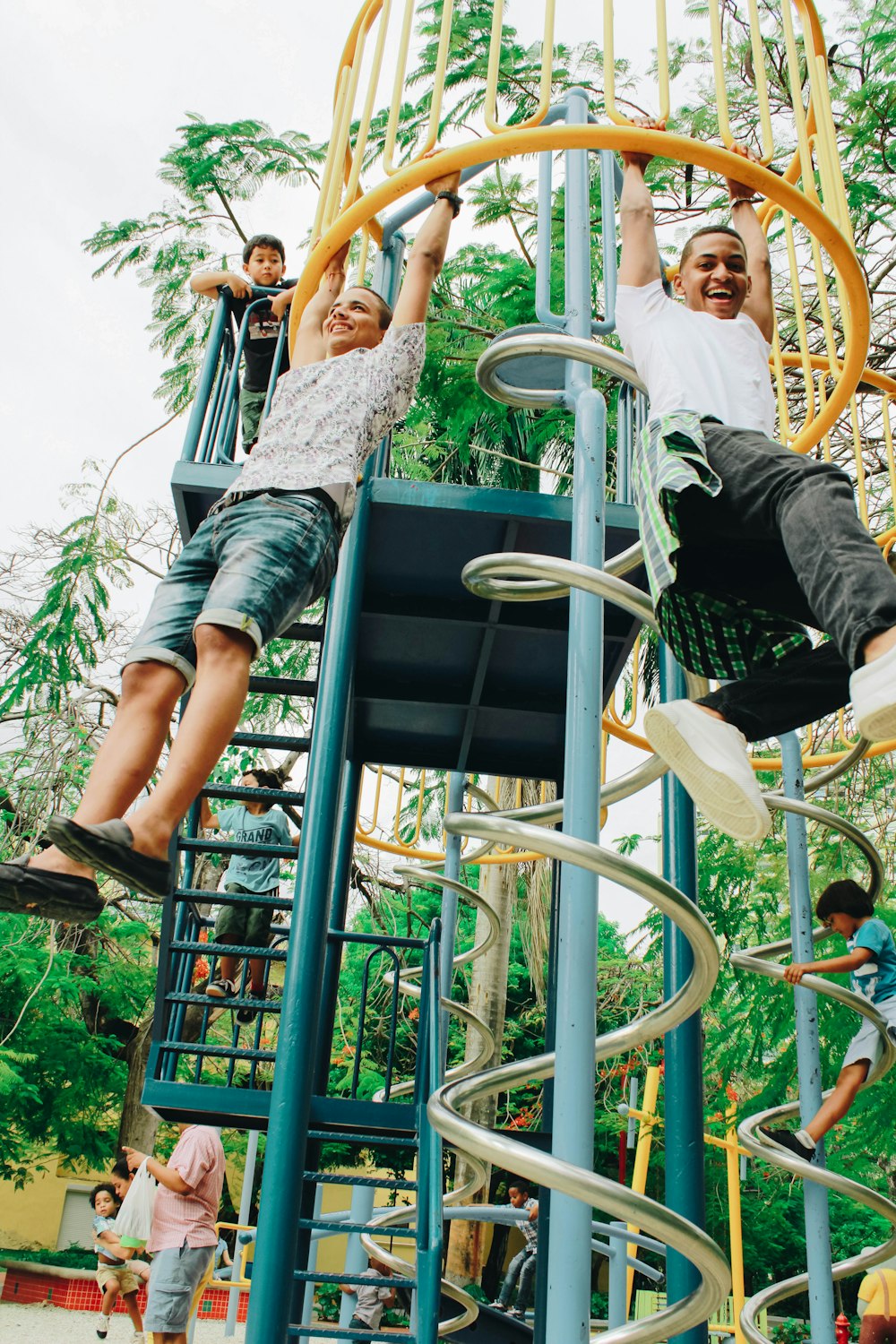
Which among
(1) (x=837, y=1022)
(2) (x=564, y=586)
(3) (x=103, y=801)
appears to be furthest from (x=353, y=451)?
(1) (x=837, y=1022)

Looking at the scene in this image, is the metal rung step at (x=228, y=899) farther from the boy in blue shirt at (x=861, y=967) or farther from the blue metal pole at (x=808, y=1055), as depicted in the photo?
the boy in blue shirt at (x=861, y=967)

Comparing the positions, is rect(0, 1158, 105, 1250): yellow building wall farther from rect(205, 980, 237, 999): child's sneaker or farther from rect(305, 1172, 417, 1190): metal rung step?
rect(305, 1172, 417, 1190): metal rung step

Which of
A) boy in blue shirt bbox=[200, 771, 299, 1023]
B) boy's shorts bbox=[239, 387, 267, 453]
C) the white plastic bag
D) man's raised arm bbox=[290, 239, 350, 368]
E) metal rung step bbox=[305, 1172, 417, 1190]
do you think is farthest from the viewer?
the white plastic bag

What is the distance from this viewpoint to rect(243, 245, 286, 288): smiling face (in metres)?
6.55

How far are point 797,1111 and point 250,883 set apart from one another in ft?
12.8

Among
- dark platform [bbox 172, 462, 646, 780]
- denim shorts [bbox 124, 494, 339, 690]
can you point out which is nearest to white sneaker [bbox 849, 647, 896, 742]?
denim shorts [bbox 124, 494, 339, 690]

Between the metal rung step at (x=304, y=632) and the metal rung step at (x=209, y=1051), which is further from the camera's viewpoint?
the metal rung step at (x=304, y=632)

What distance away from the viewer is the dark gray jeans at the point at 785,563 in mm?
2107

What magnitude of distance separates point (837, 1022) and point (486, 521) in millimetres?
5620

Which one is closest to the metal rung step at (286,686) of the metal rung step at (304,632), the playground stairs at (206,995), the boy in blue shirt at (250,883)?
the playground stairs at (206,995)

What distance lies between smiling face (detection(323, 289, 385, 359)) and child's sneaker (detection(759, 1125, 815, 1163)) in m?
A: 2.95

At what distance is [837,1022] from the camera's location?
27.1 ft

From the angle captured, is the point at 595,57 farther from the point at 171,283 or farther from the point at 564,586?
the point at 564,586

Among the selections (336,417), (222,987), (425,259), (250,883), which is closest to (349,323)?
(425,259)
